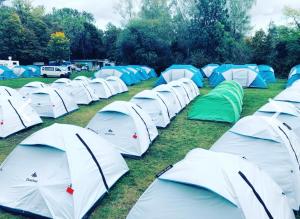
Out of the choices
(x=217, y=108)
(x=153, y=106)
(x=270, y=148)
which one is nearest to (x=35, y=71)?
(x=153, y=106)

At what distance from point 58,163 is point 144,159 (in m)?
3.30

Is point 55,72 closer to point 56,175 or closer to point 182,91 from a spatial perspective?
point 182,91

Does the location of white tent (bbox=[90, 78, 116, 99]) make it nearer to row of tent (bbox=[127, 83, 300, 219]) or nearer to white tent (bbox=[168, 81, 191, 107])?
white tent (bbox=[168, 81, 191, 107])

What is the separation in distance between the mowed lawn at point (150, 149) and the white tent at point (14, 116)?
0.92 feet

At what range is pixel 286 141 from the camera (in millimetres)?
A: 6812

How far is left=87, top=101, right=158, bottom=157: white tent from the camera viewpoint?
29.2 ft

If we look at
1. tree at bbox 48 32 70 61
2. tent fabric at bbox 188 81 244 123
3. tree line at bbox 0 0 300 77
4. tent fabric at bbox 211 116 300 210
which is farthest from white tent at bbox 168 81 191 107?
tree at bbox 48 32 70 61

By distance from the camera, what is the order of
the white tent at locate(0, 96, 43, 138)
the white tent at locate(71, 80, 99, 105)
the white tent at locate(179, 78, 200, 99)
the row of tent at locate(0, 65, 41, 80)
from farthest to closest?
1. the row of tent at locate(0, 65, 41, 80)
2. the white tent at locate(179, 78, 200, 99)
3. the white tent at locate(71, 80, 99, 105)
4. the white tent at locate(0, 96, 43, 138)

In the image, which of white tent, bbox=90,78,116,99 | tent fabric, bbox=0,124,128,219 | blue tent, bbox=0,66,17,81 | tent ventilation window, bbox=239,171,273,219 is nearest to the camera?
tent ventilation window, bbox=239,171,273,219

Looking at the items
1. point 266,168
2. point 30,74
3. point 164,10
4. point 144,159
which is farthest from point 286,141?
point 164,10

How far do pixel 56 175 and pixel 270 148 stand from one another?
4.97 metres

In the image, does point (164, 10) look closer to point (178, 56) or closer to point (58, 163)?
point (178, 56)

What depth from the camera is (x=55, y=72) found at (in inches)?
1362

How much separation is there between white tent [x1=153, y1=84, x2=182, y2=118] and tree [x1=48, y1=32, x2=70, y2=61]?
41457mm
